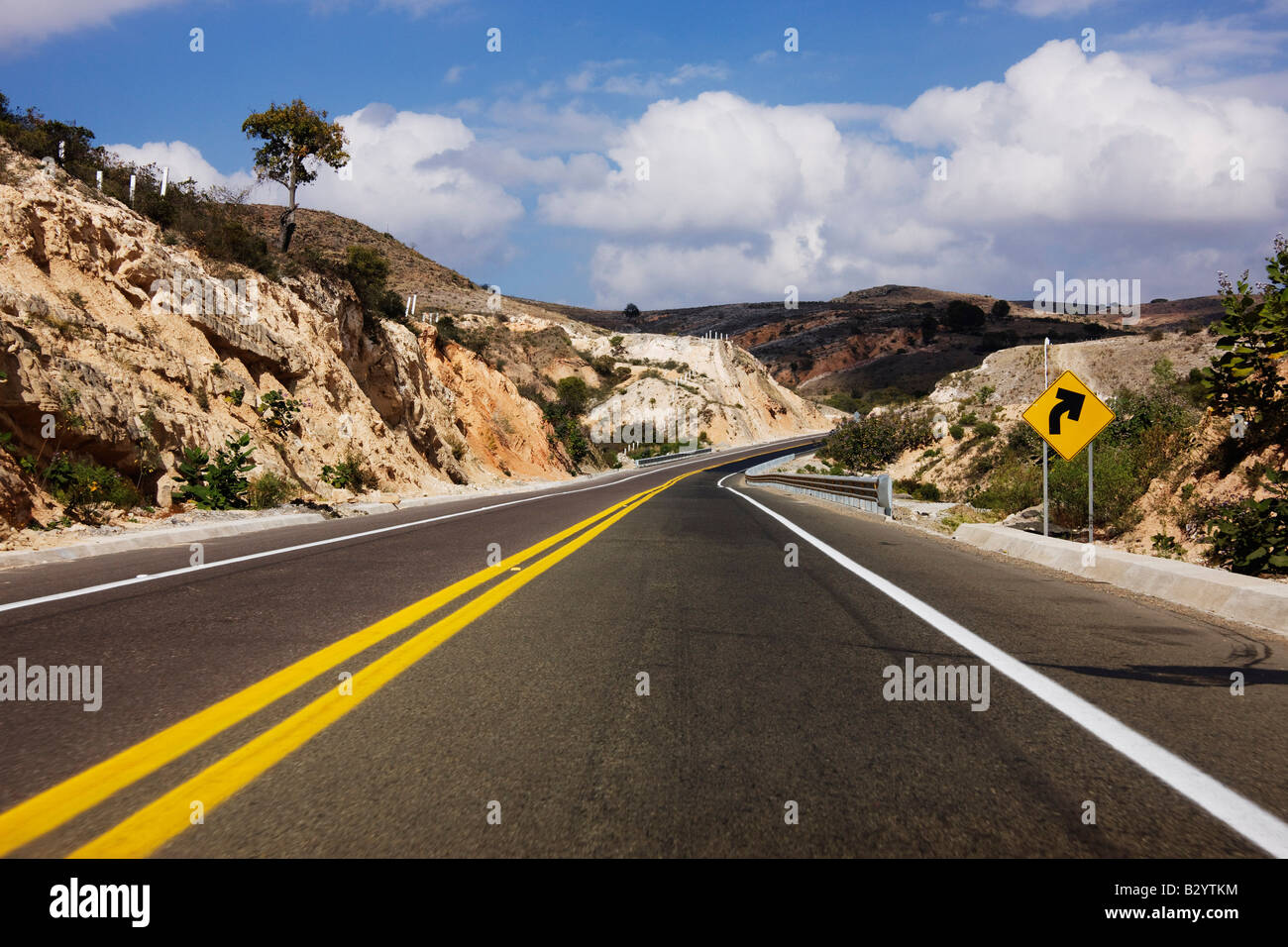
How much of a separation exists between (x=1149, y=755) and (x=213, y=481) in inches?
657

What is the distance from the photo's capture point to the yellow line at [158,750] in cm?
273

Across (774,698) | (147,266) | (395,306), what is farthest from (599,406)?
(774,698)

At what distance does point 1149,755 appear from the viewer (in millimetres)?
3408

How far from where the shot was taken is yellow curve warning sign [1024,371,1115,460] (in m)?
11.4

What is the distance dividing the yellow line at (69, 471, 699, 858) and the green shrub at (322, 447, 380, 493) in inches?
756

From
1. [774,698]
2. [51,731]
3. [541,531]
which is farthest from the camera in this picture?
[541,531]

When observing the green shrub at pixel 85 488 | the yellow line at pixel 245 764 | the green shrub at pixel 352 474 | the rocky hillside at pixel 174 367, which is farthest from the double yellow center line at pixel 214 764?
the green shrub at pixel 352 474

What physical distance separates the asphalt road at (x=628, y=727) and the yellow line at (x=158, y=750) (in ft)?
0.05

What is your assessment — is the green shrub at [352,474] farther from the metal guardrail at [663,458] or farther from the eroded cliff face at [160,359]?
the metal guardrail at [663,458]

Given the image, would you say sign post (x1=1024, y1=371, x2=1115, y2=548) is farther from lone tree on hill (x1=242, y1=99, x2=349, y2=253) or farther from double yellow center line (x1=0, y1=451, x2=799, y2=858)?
lone tree on hill (x1=242, y1=99, x2=349, y2=253)
